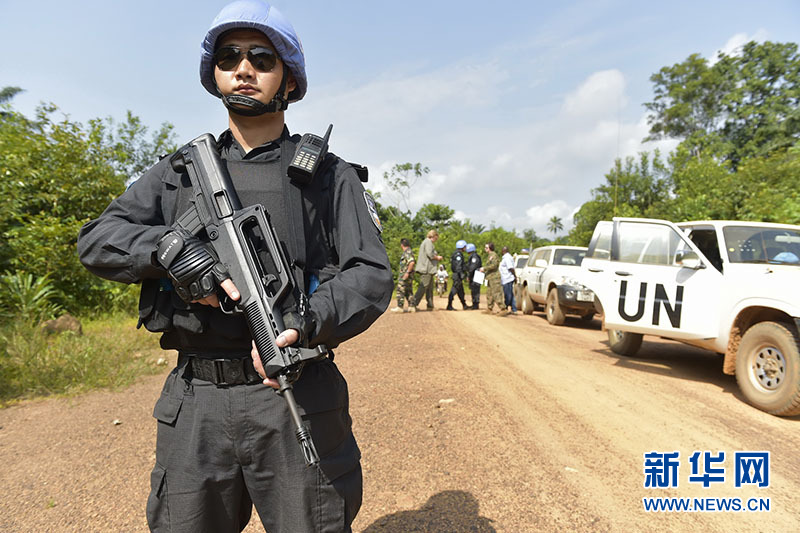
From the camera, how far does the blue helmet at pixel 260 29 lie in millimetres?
1507

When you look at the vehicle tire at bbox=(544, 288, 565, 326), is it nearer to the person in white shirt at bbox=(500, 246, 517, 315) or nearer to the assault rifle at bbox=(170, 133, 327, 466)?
the person in white shirt at bbox=(500, 246, 517, 315)

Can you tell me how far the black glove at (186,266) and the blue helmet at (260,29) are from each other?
2.23ft

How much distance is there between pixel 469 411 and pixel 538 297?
25.7ft

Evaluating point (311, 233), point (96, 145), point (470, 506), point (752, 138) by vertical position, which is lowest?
point (470, 506)

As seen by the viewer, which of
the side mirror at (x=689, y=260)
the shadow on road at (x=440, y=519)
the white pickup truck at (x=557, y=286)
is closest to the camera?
the shadow on road at (x=440, y=519)

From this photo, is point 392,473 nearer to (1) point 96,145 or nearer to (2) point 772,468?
(2) point 772,468

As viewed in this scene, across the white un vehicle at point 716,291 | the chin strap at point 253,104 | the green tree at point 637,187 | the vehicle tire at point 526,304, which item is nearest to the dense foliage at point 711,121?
the green tree at point 637,187

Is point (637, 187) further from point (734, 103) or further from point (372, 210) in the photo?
point (372, 210)

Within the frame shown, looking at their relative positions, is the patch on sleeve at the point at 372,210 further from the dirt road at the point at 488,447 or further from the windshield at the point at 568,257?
the windshield at the point at 568,257

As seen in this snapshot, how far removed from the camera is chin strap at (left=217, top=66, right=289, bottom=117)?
1.49m

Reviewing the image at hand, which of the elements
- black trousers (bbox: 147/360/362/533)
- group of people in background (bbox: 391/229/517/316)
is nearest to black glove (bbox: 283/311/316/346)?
black trousers (bbox: 147/360/362/533)

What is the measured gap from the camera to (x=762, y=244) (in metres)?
5.35

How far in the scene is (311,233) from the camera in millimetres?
1524

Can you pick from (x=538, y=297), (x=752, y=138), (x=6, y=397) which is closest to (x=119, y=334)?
(x=6, y=397)
